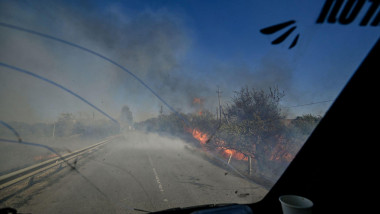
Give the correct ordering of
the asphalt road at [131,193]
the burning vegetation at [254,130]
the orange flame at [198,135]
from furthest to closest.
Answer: the burning vegetation at [254,130] → the orange flame at [198,135] → the asphalt road at [131,193]

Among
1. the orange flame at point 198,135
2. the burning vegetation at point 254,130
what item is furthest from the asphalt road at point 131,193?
the burning vegetation at point 254,130

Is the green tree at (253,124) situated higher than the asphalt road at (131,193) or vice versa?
the green tree at (253,124)

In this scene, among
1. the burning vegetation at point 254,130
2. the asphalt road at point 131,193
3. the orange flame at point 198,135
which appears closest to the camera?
the asphalt road at point 131,193

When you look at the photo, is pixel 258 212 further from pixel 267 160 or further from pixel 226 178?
pixel 267 160

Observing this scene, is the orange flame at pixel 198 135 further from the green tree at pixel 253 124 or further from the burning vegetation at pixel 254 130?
the green tree at pixel 253 124

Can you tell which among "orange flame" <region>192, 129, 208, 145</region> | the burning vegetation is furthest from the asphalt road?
the burning vegetation

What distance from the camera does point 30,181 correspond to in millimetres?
5012

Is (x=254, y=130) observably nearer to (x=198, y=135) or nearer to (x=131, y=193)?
(x=198, y=135)

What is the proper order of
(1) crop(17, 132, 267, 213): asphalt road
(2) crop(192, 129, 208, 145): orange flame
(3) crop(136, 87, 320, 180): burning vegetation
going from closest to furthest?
1. (1) crop(17, 132, 267, 213): asphalt road
2. (2) crop(192, 129, 208, 145): orange flame
3. (3) crop(136, 87, 320, 180): burning vegetation

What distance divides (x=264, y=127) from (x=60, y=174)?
11.1m

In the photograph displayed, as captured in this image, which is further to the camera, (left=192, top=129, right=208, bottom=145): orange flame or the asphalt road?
(left=192, top=129, right=208, bottom=145): orange flame

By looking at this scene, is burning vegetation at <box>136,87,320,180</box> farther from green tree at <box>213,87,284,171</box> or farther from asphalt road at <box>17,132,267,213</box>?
asphalt road at <box>17,132,267,213</box>

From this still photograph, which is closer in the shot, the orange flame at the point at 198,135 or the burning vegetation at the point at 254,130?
the orange flame at the point at 198,135

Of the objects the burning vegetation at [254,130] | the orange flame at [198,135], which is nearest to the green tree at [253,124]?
the burning vegetation at [254,130]
